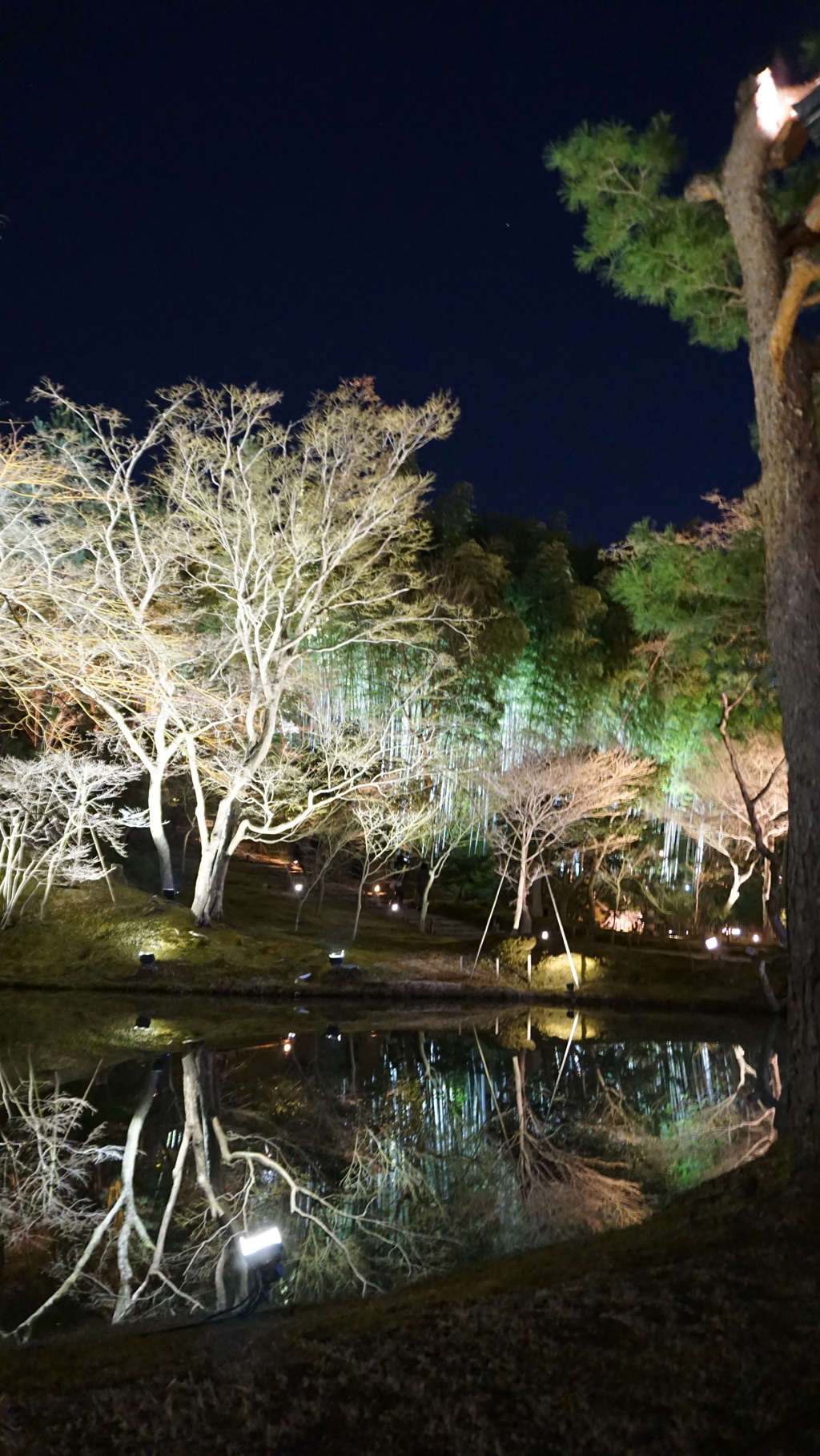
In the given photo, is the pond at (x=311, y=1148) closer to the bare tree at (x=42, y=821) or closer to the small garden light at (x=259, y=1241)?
the small garden light at (x=259, y=1241)

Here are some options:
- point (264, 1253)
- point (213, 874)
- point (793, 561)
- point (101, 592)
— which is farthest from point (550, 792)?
point (264, 1253)

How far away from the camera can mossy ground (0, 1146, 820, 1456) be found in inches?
74.5

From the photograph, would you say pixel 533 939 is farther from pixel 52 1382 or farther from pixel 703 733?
pixel 52 1382

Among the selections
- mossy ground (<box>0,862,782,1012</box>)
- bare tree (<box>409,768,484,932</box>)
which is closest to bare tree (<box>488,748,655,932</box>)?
bare tree (<box>409,768,484,932</box>)

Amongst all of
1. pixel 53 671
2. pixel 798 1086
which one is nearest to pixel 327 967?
pixel 53 671

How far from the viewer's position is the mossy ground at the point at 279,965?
488 inches

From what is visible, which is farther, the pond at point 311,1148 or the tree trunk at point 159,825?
the tree trunk at point 159,825

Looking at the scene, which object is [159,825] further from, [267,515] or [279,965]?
[267,515]

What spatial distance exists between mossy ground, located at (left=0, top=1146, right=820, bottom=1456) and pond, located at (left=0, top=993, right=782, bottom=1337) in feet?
2.65

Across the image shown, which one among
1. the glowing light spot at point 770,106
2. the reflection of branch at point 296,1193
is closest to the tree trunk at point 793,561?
the glowing light spot at point 770,106

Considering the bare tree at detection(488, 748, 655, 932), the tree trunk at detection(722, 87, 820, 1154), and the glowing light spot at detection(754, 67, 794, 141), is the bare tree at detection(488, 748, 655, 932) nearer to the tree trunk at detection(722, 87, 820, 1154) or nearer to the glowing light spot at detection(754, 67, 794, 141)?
the tree trunk at detection(722, 87, 820, 1154)

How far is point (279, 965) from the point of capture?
1309 cm

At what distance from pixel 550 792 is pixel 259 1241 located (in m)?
12.7

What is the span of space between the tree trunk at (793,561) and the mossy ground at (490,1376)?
1.55m
